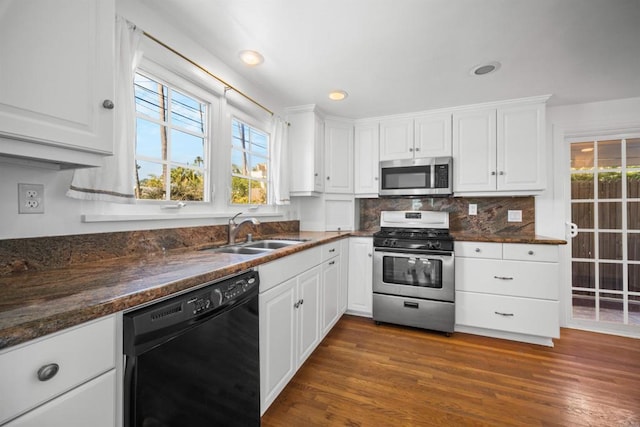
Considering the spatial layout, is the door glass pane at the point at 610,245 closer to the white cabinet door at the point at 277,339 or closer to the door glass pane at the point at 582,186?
the door glass pane at the point at 582,186

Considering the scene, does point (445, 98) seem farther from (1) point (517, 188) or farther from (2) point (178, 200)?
(2) point (178, 200)

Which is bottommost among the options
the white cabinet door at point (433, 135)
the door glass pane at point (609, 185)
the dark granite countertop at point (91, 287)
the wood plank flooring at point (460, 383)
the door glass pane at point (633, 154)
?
the wood plank flooring at point (460, 383)

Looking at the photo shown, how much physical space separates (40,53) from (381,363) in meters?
2.46

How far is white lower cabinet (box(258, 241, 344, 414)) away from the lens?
4.86ft

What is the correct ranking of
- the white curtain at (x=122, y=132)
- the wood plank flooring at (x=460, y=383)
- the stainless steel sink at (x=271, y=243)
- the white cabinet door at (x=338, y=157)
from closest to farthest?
the white curtain at (x=122, y=132), the wood plank flooring at (x=460, y=383), the stainless steel sink at (x=271, y=243), the white cabinet door at (x=338, y=157)

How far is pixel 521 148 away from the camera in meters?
2.70

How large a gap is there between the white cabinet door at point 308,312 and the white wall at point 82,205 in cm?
81

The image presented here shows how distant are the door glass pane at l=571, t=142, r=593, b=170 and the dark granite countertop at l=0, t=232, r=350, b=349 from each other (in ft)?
11.1

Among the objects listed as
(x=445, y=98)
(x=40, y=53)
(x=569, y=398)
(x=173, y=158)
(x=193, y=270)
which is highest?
(x=445, y=98)

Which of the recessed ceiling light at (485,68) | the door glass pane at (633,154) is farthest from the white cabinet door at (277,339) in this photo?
the door glass pane at (633,154)

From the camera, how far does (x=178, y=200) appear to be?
72.1 inches

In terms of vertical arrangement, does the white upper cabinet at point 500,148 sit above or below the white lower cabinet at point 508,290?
above

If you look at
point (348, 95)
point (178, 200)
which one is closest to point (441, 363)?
point (178, 200)

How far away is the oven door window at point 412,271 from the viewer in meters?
2.63
